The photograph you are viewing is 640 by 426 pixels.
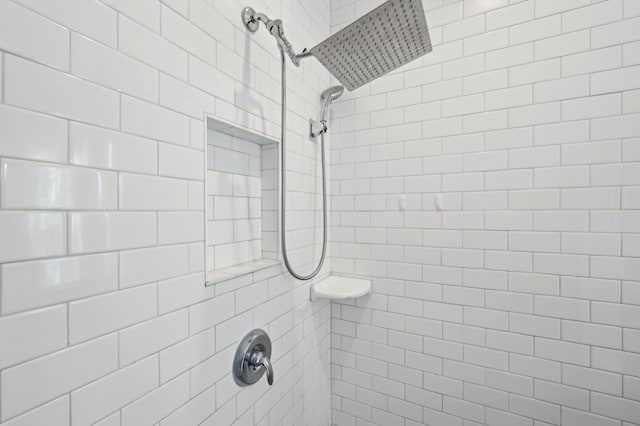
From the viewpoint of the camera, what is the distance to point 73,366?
0.53 metres

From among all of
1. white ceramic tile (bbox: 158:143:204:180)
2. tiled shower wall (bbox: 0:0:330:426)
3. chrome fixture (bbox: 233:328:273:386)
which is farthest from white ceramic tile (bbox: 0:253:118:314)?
chrome fixture (bbox: 233:328:273:386)

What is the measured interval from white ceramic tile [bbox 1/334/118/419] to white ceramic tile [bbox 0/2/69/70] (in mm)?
514

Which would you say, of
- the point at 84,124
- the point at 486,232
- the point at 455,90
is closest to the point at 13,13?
the point at 84,124

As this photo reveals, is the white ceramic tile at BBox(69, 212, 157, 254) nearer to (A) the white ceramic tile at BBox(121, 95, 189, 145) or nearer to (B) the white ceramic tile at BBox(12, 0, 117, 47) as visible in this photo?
(A) the white ceramic tile at BBox(121, 95, 189, 145)

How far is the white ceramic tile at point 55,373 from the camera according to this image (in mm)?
460

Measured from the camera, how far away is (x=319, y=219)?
1489 mm

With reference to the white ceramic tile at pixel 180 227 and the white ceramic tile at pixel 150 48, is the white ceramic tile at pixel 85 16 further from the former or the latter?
the white ceramic tile at pixel 180 227

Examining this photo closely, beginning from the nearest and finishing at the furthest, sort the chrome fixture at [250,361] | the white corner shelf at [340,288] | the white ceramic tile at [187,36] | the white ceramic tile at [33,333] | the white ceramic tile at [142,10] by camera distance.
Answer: the white ceramic tile at [33,333] < the white ceramic tile at [142,10] < the white ceramic tile at [187,36] < the chrome fixture at [250,361] < the white corner shelf at [340,288]

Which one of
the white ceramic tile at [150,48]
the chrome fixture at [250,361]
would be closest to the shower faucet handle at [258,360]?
the chrome fixture at [250,361]

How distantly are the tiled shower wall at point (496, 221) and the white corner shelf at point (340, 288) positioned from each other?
0.22 feet

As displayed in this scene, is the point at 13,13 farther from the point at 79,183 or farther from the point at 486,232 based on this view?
the point at 486,232

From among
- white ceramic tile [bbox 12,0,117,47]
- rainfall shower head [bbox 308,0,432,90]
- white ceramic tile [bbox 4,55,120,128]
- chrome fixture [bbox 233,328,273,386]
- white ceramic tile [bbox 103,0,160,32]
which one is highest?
rainfall shower head [bbox 308,0,432,90]

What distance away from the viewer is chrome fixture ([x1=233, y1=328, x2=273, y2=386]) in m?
0.94

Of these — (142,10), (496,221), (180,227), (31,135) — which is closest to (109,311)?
(180,227)
